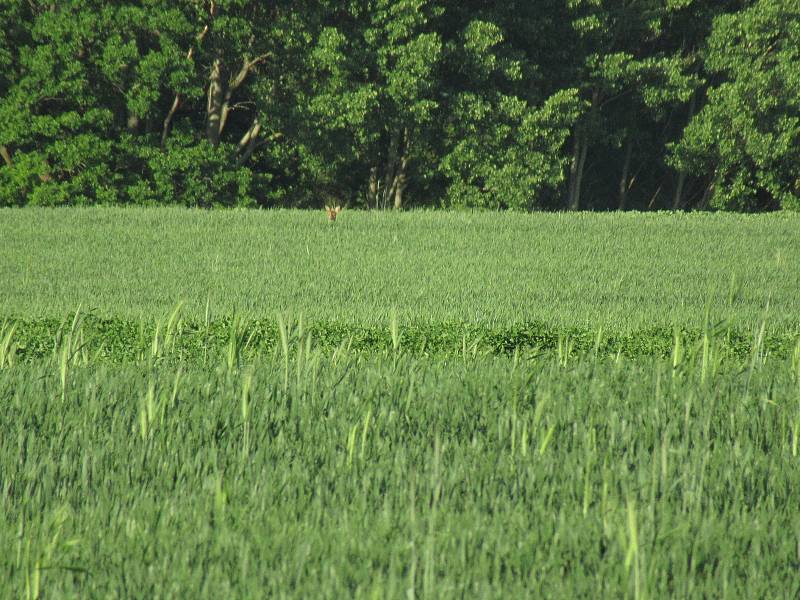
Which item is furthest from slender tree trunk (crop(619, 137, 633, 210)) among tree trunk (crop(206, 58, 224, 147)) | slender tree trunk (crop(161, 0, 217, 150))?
slender tree trunk (crop(161, 0, 217, 150))

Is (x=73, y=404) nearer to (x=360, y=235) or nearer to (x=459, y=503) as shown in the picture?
(x=459, y=503)

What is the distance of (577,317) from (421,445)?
7.12 metres

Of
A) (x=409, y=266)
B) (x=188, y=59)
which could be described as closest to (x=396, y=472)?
(x=409, y=266)

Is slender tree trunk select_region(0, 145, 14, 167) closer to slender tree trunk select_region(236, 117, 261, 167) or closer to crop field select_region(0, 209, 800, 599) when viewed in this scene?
slender tree trunk select_region(236, 117, 261, 167)

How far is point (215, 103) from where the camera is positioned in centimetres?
2664

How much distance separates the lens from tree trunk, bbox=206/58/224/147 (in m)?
A: 26.4

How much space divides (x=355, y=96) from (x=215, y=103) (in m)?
5.35

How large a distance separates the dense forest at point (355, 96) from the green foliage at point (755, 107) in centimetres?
5

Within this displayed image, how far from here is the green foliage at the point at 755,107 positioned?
83.3 ft

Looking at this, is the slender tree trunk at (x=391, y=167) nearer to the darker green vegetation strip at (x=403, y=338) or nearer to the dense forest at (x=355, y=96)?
the dense forest at (x=355, y=96)

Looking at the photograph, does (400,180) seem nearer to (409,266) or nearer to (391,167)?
(391,167)

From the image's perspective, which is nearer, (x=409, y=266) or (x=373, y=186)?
Answer: (x=409, y=266)

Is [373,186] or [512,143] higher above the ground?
[512,143]

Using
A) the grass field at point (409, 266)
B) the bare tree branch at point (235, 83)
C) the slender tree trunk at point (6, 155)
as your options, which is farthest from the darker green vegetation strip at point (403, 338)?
the bare tree branch at point (235, 83)
